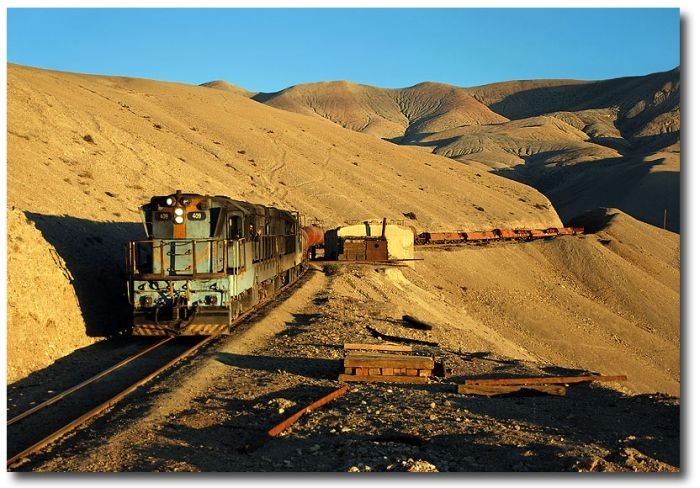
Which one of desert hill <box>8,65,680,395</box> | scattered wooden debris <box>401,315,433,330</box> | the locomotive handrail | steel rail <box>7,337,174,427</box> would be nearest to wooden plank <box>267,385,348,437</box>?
steel rail <box>7,337,174,427</box>

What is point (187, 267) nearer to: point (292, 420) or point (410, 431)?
point (292, 420)

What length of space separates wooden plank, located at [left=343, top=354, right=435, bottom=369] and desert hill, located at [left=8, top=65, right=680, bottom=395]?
7933 mm

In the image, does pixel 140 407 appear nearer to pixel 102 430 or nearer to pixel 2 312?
pixel 102 430

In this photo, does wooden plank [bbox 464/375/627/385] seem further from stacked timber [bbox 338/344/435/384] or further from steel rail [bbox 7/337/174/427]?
steel rail [bbox 7/337/174/427]

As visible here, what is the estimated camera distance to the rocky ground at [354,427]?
959cm

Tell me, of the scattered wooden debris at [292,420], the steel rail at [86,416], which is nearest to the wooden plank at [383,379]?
the scattered wooden debris at [292,420]

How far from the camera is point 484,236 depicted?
2554 inches

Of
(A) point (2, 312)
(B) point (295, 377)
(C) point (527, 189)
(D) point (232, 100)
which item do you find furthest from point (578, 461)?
(D) point (232, 100)

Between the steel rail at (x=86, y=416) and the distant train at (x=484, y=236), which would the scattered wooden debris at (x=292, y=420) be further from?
the distant train at (x=484, y=236)

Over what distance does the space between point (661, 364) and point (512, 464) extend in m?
33.7

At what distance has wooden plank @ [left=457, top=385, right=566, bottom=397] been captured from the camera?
14.0 m

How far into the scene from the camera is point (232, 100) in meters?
115

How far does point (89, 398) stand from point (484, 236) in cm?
5426

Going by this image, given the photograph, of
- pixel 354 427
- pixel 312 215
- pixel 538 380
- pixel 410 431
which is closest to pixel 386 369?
pixel 538 380
